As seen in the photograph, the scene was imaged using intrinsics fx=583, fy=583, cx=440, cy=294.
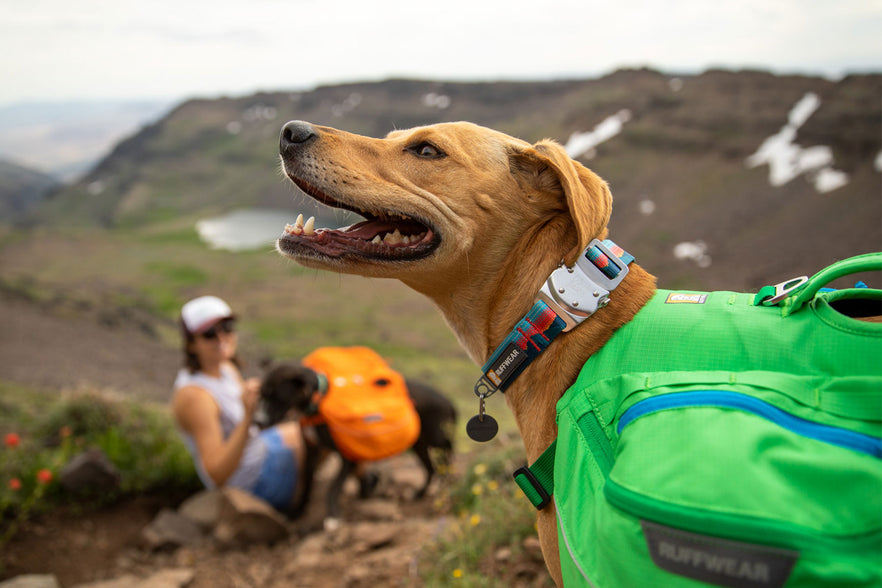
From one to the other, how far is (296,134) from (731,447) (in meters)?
1.95

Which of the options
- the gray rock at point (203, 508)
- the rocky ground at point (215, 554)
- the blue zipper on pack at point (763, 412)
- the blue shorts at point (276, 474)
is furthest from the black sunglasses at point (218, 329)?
the blue zipper on pack at point (763, 412)

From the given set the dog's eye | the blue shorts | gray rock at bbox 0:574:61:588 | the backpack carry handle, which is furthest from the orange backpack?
the backpack carry handle

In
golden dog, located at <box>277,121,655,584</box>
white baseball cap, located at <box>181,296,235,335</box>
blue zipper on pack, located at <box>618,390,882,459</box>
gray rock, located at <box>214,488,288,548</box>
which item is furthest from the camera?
gray rock, located at <box>214,488,288,548</box>

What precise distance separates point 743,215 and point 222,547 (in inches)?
1473

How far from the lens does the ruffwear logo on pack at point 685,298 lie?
192 cm

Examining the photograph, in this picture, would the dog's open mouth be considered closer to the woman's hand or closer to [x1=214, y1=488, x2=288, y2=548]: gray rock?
the woman's hand

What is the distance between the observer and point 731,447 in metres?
1.38

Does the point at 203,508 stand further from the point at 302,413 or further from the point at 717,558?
the point at 717,558

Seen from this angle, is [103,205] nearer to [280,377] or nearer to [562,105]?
[562,105]

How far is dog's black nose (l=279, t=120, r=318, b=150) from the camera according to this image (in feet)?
7.95

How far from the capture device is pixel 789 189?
35.2 meters

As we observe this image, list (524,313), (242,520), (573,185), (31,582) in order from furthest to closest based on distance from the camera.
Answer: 1. (242,520)
2. (31,582)
3. (524,313)
4. (573,185)

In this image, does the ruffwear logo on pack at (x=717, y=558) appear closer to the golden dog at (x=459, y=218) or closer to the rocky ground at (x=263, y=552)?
the golden dog at (x=459, y=218)

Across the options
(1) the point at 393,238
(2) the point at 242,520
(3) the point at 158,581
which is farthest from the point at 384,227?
(2) the point at 242,520
